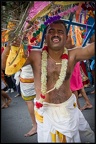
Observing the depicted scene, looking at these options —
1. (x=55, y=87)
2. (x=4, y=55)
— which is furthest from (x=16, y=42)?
(x=55, y=87)

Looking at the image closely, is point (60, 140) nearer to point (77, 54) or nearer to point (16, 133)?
point (77, 54)

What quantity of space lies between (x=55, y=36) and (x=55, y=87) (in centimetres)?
38

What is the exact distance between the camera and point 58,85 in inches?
89.6

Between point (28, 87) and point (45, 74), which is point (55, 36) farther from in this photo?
point (28, 87)

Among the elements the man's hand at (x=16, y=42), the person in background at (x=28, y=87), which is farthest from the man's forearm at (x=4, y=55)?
the person in background at (x=28, y=87)

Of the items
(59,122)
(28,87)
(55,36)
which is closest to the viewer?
(55,36)

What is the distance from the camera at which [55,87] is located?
2283 mm

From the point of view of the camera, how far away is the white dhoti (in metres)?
2.32

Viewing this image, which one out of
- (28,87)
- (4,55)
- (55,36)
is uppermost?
(55,36)

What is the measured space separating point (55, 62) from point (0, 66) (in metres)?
0.49

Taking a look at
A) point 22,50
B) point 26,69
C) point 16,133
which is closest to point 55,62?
point 22,50

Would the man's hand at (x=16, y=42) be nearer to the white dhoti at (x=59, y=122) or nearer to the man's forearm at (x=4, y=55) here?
the man's forearm at (x=4, y=55)

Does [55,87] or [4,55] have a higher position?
[4,55]

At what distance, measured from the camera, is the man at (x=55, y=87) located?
7.46ft
